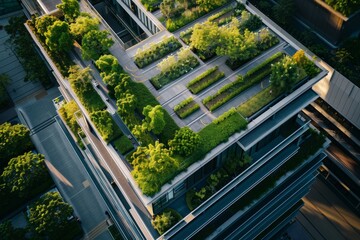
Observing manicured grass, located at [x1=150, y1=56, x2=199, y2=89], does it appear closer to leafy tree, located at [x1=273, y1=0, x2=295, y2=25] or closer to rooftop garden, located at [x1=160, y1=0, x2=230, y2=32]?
rooftop garden, located at [x1=160, y1=0, x2=230, y2=32]

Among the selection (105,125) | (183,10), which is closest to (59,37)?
(105,125)

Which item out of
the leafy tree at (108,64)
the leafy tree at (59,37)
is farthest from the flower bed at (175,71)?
the leafy tree at (59,37)

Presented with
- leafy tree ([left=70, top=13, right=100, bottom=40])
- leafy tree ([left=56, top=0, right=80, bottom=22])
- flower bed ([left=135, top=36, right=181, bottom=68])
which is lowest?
flower bed ([left=135, top=36, right=181, bottom=68])

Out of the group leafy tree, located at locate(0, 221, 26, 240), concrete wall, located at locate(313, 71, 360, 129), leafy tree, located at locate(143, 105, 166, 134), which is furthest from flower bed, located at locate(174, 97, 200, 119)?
leafy tree, located at locate(0, 221, 26, 240)

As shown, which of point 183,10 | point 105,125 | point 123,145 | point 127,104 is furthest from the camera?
point 183,10

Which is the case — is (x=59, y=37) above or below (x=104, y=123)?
above

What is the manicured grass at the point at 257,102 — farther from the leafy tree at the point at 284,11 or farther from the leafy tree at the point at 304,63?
the leafy tree at the point at 284,11

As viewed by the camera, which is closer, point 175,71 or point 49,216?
point 175,71

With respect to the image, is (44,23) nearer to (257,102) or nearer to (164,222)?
(257,102)
